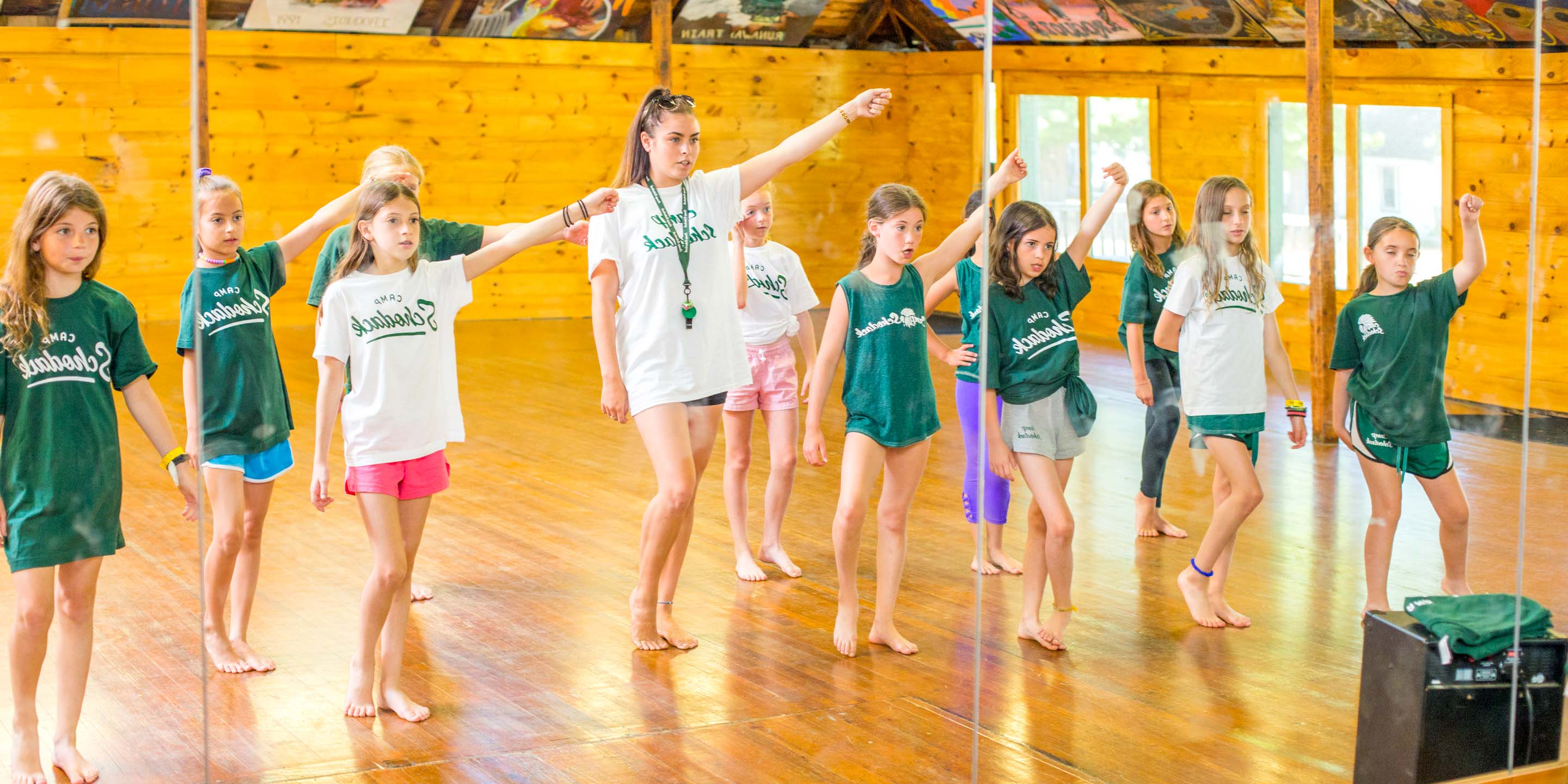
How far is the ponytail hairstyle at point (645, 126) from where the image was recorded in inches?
131

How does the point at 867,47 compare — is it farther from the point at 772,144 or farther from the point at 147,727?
the point at 147,727

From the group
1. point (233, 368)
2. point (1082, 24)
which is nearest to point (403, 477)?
point (233, 368)

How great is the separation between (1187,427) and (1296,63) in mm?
808

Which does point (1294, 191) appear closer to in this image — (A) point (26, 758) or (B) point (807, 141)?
(B) point (807, 141)

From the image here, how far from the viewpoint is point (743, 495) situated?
13.8ft

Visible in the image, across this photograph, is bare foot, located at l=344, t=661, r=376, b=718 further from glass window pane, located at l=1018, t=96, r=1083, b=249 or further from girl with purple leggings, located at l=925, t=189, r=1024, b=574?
glass window pane, located at l=1018, t=96, r=1083, b=249

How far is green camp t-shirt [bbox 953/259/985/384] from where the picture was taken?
11.4 feet

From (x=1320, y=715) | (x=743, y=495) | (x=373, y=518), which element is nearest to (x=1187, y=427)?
(x=1320, y=715)

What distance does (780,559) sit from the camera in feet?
14.2

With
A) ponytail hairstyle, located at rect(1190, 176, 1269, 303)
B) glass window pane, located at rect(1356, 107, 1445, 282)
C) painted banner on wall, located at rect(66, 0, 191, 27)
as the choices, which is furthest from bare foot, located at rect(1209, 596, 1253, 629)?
painted banner on wall, located at rect(66, 0, 191, 27)

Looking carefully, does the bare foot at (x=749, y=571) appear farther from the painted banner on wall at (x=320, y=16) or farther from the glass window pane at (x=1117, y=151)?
the painted banner on wall at (x=320, y=16)

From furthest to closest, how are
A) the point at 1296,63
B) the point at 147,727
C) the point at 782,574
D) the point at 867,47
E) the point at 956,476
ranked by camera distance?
the point at 956,476, the point at 782,574, the point at 867,47, the point at 1296,63, the point at 147,727

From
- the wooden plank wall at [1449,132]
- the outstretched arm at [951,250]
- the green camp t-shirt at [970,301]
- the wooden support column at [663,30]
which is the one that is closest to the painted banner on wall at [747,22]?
the wooden support column at [663,30]

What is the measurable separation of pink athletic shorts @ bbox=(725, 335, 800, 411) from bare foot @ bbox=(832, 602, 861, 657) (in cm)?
68
